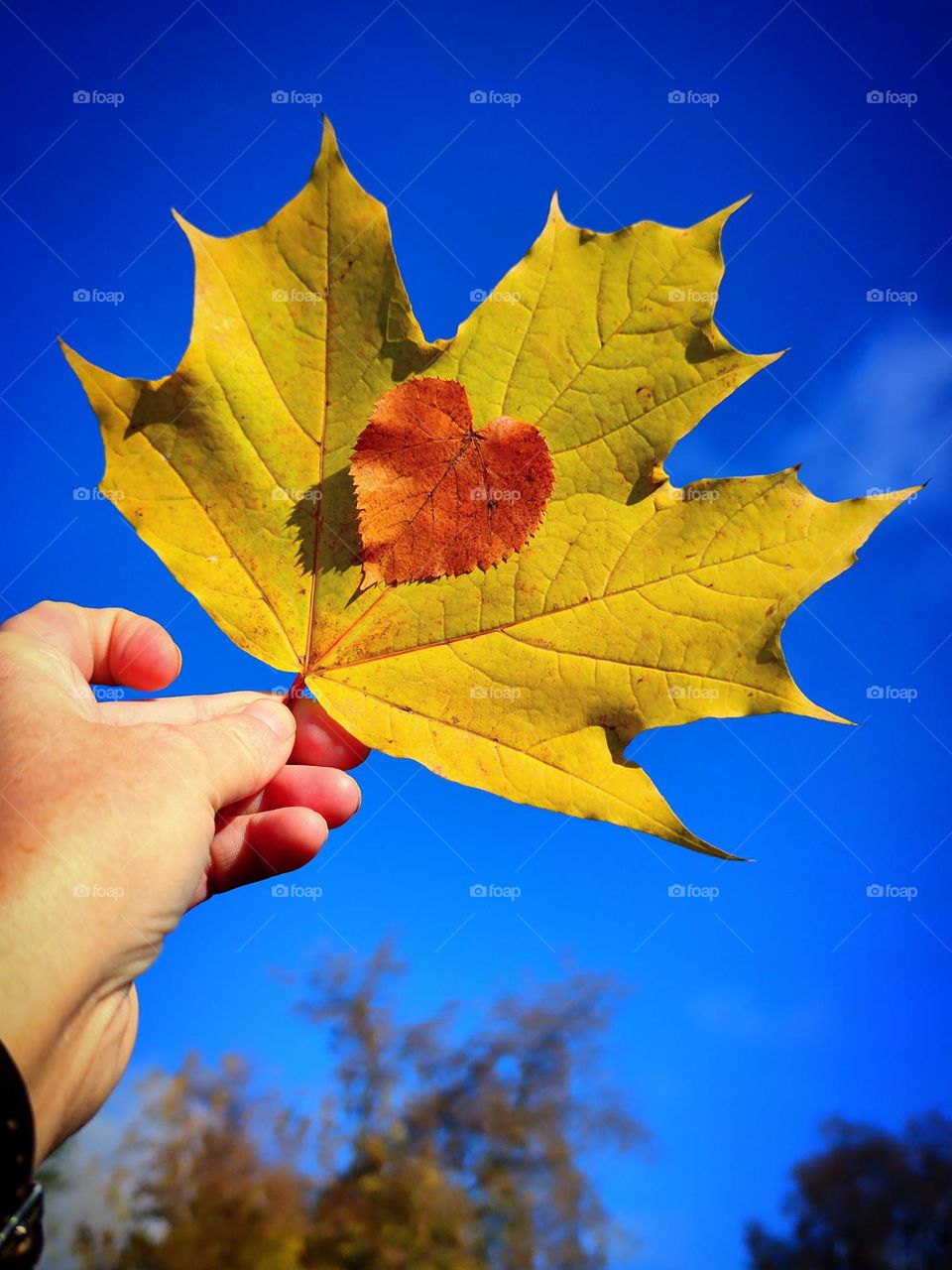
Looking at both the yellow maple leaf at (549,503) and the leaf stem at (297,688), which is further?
the leaf stem at (297,688)

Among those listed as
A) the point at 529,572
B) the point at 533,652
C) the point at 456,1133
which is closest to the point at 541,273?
the point at 529,572

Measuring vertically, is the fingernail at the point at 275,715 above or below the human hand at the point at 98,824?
above

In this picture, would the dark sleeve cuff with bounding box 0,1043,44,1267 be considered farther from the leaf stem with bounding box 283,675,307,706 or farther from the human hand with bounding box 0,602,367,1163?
the leaf stem with bounding box 283,675,307,706

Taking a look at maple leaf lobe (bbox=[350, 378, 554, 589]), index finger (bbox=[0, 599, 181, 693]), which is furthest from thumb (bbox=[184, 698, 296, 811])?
maple leaf lobe (bbox=[350, 378, 554, 589])

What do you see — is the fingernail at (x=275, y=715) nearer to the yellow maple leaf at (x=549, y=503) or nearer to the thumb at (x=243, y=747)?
the thumb at (x=243, y=747)

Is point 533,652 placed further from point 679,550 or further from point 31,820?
point 31,820

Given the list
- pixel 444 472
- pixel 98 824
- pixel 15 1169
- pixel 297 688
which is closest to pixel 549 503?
pixel 444 472

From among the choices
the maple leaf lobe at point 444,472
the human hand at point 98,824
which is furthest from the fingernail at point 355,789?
the maple leaf lobe at point 444,472

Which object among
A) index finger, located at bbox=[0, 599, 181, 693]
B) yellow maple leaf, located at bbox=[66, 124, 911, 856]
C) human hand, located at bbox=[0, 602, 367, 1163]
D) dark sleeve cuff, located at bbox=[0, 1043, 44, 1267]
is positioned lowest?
dark sleeve cuff, located at bbox=[0, 1043, 44, 1267]
